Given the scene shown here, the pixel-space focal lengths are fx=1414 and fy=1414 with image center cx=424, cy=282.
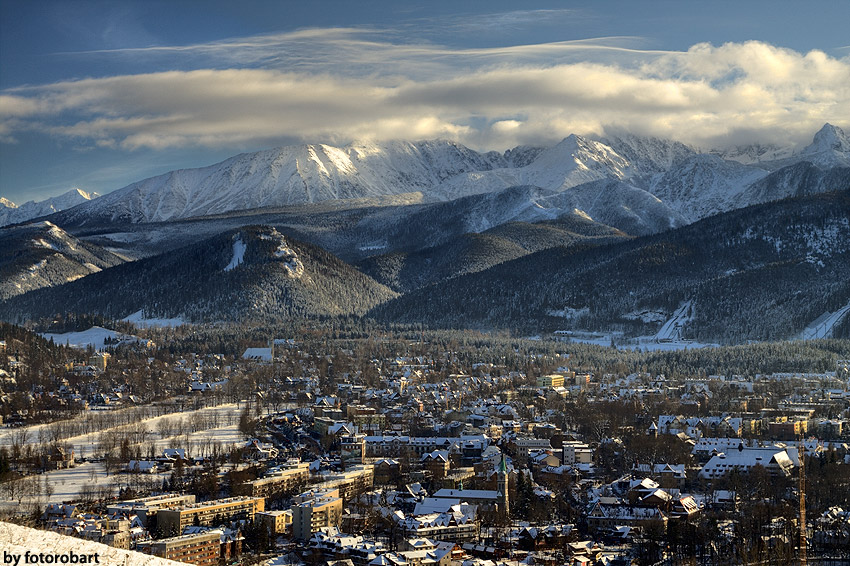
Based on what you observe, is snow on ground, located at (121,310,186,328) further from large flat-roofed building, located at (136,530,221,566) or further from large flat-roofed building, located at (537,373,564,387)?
large flat-roofed building, located at (136,530,221,566)

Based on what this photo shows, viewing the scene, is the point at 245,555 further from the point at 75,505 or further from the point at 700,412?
the point at 700,412

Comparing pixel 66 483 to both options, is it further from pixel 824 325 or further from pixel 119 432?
pixel 824 325

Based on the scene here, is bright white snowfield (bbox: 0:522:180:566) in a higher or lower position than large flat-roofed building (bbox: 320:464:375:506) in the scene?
higher

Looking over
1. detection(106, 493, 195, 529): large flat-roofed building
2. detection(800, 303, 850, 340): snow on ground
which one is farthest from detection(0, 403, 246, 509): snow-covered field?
detection(800, 303, 850, 340): snow on ground

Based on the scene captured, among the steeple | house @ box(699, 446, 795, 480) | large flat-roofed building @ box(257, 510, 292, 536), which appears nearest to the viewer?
large flat-roofed building @ box(257, 510, 292, 536)

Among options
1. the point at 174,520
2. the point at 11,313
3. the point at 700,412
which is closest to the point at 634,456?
the point at 700,412

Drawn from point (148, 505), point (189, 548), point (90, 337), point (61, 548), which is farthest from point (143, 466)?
point (90, 337)

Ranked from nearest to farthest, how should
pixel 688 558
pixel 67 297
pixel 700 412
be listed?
pixel 688 558 → pixel 700 412 → pixel 67 297
